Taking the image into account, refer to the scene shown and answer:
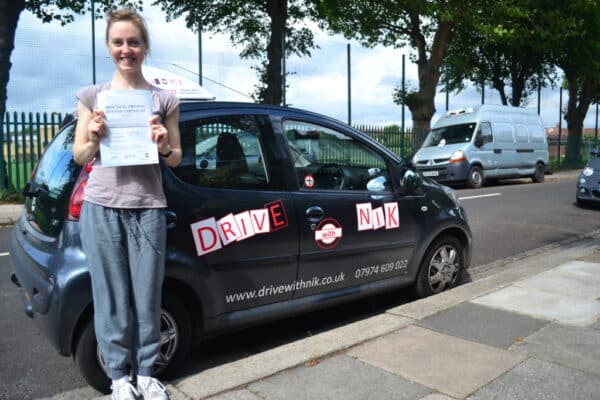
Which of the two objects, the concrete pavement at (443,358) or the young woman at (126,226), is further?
the concrete pavement at (443,358)

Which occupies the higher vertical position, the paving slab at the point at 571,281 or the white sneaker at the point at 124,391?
the paving slab at the point at 571,281

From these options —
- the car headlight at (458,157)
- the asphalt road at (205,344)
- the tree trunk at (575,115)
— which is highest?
the tree trunk at (575,115)

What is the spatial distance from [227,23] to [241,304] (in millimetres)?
18334

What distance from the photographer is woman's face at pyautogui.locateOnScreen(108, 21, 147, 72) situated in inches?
96.9

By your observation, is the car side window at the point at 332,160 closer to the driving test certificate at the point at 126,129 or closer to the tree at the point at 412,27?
the driving test certificate at the point at 126,129

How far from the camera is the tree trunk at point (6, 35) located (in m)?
12.7

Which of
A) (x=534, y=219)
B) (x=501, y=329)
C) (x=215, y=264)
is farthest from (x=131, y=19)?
(x=534, y=219)

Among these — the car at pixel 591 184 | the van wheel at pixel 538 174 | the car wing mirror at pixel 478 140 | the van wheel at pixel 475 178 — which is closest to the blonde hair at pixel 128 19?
the car at pixel 591 184

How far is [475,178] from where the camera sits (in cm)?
1658

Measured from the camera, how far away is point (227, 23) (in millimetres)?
20250

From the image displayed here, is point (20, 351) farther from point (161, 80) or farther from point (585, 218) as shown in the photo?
point (585, 218)

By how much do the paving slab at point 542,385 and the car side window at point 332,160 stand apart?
5.61 ft

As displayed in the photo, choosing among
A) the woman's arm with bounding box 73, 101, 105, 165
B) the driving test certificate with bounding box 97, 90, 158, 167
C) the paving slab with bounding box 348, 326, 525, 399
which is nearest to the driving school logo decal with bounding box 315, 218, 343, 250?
the paving slab with bounding box 348, 326, 525, 399

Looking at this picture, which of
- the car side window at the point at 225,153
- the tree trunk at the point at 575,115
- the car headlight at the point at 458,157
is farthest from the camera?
the tree trunk at the point at 575,115
